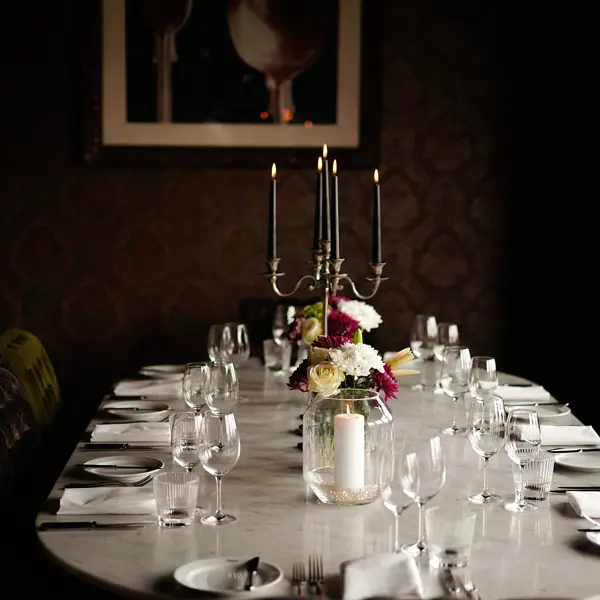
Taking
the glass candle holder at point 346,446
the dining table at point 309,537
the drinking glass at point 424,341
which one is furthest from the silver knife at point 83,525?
the drinking glass at point 424,341

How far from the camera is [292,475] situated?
2064 millimetres

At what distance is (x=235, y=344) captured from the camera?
10.4 feet

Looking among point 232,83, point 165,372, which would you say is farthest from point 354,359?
point 232,83

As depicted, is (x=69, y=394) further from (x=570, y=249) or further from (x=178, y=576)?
(x=178, y=576)

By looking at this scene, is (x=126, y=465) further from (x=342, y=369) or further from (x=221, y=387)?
(x=342, y=369)

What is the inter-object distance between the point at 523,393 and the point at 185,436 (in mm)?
1499

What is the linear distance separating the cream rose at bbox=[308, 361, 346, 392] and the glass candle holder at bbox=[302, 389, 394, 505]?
52 mm

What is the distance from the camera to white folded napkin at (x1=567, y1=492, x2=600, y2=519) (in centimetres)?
174

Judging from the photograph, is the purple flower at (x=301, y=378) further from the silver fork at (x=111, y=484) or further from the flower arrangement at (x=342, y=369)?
the silver fork at (x=111, y=484)

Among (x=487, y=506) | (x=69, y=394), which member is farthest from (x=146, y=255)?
(x=487, y=506)

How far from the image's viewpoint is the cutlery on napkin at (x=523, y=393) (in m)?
2.93

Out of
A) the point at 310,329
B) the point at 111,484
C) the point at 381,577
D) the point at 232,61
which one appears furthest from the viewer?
the point at 232,61

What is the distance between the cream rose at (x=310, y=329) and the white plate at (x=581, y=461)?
0.82 metres

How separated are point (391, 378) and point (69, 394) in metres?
2.90
